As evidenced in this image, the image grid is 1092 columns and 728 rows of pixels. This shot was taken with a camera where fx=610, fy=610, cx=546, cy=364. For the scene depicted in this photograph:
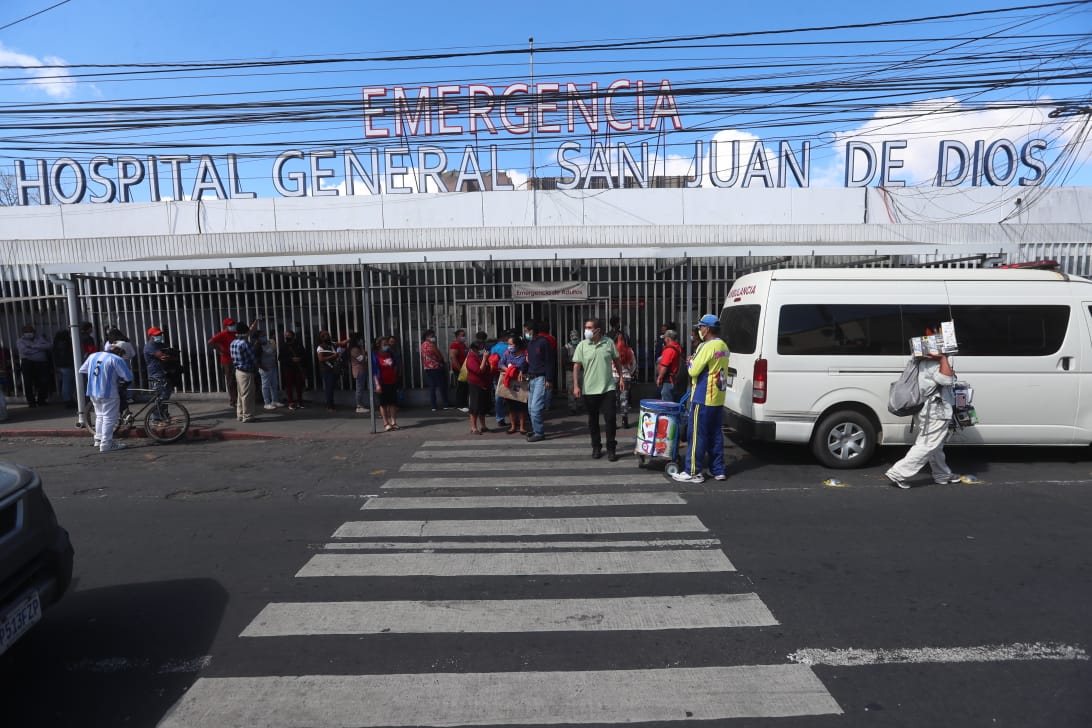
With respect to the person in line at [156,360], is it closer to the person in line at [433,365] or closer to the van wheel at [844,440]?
the person in line at [433,365]

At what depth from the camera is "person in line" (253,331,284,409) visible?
11438 mm

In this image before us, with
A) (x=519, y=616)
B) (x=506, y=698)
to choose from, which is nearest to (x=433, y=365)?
(x=519, y=616)

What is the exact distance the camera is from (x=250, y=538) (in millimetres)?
5074

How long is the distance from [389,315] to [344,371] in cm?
152

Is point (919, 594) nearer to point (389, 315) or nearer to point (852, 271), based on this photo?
point (852, 271)

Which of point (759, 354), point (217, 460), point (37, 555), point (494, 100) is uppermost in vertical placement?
point (494, 100)

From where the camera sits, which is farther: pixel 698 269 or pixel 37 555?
pixel 698 269

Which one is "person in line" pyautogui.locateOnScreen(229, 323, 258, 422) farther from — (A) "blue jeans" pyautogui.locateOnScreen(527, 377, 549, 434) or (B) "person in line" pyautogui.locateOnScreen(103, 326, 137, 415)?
(A) "blue jeans" pyautogui.locateOnScreen(527, 377, 549, 434)

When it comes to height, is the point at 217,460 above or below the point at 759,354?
below

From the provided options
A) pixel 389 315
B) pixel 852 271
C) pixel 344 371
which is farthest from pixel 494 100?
pixel 852 271

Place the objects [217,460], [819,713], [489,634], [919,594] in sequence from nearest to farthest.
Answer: [819,713]
[489,634]
[919,594]
[217,460]

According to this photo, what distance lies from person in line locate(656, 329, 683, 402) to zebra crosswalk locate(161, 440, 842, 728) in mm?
2956

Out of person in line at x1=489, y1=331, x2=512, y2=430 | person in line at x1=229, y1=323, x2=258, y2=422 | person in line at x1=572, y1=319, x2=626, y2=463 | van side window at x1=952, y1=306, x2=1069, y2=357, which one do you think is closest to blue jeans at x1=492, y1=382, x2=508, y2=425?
person in line at x1=489, y1=331, x2=512, y2=430

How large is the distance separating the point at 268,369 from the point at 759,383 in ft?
29.7
